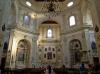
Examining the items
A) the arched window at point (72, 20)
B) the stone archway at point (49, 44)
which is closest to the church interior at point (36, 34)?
the arched window at point (72, 20)

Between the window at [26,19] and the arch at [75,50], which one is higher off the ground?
the window at [26,19]

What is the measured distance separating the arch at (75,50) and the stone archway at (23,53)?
26.2 feet

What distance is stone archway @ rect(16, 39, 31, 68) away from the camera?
67.1 feet

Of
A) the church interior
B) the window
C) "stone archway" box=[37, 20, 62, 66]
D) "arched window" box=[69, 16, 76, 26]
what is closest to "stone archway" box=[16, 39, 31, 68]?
the church interior

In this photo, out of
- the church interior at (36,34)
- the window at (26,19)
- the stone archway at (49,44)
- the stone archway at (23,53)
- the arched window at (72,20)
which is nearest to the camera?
the church interior at (36,34)

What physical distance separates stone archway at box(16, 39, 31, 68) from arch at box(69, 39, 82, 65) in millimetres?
7983

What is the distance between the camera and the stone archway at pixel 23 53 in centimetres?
2045

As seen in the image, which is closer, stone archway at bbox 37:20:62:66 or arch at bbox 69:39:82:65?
arch at bbox 69:39:82:65

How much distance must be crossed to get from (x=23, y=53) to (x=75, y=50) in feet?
31.1

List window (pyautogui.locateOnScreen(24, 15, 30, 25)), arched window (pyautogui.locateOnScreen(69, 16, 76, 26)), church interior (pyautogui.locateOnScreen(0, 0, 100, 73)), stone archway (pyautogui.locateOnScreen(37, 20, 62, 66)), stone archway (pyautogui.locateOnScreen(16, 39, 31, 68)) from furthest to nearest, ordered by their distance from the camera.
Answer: stone archway (pyautogui.locateOnScreen(37, 20, 62, 66)), window (pyautogui.locateOnScreen(24, 15, 30, 25)), arched window (pyautogui.locateOnScreen(69, 16, 76, 26)), stone archway (pyautogui.locateOnScreen(16, 39, 31, 68)), church interior (pyautogui.locateOnScreen(0, 0, 100, 73))

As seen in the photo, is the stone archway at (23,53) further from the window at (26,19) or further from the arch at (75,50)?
the arch at (75,50)

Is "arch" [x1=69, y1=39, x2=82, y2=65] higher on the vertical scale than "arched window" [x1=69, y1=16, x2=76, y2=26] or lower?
lower

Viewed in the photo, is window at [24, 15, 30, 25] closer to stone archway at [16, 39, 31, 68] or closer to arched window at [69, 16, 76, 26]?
stone archway at [16, 39, 31, 68]

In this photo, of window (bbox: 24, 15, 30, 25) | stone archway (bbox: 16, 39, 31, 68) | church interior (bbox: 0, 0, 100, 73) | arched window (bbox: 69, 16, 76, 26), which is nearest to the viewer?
church interior (bbox: 0, 0, 100, 73)
